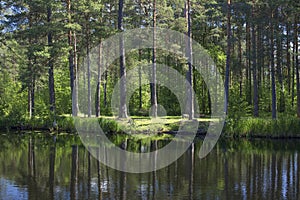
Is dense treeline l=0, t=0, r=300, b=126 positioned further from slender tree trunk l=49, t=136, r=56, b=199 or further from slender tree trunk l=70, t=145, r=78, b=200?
slender tree trunk l=70, t=145, r=78, b=200

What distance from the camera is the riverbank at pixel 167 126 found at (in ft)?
85.3

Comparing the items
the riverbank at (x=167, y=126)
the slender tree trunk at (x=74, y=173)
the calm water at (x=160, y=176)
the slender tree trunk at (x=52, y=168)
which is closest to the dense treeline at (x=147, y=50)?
the riverbank at (x=167, y=126)

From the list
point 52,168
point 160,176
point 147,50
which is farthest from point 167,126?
point 160,176

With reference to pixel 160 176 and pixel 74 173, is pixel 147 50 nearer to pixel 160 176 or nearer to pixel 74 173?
pixel 74 173

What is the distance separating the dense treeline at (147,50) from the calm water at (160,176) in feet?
28.5

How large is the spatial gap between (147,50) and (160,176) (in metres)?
26.6

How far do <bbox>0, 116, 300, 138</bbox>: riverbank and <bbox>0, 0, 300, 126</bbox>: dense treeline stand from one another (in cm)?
64

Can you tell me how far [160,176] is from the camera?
14922 mm

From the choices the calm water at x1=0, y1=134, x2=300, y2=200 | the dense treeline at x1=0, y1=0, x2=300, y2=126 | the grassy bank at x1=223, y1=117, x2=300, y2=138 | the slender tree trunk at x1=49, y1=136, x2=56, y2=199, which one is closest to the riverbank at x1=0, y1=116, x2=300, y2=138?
the grassy bank at x1=223, y1=117, x2=300, y2=138

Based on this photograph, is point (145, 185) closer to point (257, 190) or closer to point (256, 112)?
point (257, 190)

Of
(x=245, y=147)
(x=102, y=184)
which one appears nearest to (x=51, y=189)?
(x=102, y=184)

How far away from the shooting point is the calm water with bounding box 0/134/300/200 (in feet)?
39.9

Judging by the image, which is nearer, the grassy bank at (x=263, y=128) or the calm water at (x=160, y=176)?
the calm water at (x=160, y=176)

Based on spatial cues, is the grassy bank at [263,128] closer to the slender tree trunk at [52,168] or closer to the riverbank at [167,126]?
the riverbank at [167,126]
